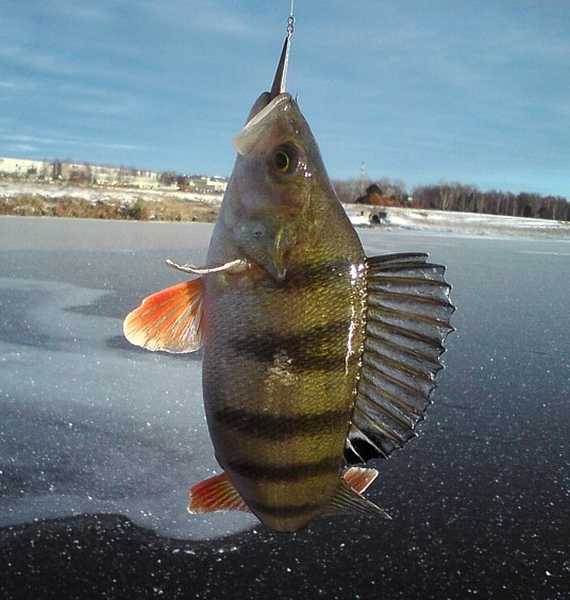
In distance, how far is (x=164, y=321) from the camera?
3.49 ft

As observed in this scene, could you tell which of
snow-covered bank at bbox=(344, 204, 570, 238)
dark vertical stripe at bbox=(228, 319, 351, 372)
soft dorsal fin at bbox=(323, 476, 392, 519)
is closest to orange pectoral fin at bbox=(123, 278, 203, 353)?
dark vertical stripe at bbox=(228, 319, 351, 372)

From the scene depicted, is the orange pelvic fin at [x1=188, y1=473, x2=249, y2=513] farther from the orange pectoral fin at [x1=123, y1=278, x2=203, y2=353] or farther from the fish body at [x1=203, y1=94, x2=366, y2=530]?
the orange pectoral fin at [x1=123, y1=278, x2=203, y2=353]

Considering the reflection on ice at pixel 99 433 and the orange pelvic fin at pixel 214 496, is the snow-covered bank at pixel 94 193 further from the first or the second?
the orange pelvic fin at pixel 214 496

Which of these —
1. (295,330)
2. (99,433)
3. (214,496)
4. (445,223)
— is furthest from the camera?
(445,223)

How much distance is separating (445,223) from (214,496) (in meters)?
28.1

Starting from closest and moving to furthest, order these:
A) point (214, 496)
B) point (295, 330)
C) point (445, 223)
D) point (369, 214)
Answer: point (295, 330), point (214, 496), point (369, 214), point (445, 223)

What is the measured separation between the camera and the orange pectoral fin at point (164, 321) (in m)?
1.06

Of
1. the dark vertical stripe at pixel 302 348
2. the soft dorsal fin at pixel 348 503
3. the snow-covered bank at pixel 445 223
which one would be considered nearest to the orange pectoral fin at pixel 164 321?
the dark vertical stripe at pixel 302 348

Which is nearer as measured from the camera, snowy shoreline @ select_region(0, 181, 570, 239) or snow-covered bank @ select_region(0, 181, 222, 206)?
snow-covered bank @ select_region(0, 181, 222, 206)

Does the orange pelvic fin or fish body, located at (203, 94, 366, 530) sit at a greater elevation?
fish body, located at (203, 94, 366, 530)

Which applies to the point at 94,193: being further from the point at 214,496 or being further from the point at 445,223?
the point at 214,496

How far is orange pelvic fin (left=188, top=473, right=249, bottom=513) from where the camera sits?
1.14 metres

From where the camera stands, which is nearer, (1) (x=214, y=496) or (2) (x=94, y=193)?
(1) (x=214, y=496)

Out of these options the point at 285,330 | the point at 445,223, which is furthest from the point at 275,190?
the point at 445,223
